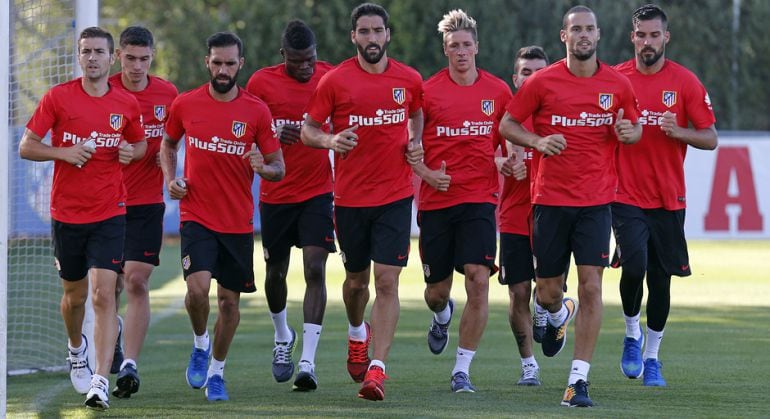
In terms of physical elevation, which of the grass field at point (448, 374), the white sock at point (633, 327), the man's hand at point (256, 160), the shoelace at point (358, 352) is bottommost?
the grass field at point (448, 374)

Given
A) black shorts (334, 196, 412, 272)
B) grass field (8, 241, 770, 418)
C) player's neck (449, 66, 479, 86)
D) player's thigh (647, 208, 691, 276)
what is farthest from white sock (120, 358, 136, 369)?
player's thigh (647, 208, 691, 276)

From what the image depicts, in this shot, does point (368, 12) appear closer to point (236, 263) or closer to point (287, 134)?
point (287, 134)

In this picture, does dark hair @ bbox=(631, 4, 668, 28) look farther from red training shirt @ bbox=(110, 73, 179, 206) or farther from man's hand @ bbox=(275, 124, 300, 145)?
red training shirt @ bbox=(110, 73, 179, 206)

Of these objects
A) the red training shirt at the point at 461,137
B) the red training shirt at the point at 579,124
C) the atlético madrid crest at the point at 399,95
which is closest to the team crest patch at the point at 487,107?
the red training shirt at the point at 461,137

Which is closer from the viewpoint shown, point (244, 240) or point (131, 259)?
point (244, 240)

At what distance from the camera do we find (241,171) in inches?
399

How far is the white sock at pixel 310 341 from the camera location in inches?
420

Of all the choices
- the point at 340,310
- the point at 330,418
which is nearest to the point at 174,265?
the point at 340,310

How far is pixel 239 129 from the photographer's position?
10.0 metres

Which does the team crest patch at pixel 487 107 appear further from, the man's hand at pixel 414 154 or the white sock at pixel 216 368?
the white sock at pixel 216 368

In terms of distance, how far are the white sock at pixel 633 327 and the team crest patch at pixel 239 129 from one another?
3208 mm

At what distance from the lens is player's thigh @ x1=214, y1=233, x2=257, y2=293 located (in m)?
10.2

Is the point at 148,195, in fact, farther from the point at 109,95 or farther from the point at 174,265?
the point at 174,265

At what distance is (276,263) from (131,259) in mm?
1123
